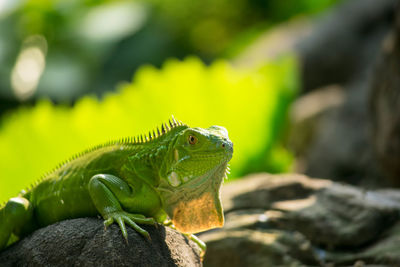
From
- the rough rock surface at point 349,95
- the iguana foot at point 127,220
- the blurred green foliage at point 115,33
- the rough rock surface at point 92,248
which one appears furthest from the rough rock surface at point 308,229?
the blurred green foliage at point 115,33

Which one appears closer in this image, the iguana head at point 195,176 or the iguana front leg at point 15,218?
the iguana head at point 195,176

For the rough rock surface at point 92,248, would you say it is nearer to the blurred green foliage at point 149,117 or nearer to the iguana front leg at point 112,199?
the iguana front leg at point 112,199

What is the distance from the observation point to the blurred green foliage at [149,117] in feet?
15.3

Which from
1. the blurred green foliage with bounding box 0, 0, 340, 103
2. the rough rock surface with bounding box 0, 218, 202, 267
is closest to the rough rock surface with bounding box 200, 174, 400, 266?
the rough rock surface with bounding box 0, 218, 202, 267

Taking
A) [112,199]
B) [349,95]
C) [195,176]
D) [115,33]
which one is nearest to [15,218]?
[112,199]

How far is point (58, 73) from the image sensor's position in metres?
Answer: 9.95

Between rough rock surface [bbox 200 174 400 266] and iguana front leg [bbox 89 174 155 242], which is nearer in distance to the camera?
iguana front leg [bbox 89 174 155 242]

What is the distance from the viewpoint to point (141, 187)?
323cm

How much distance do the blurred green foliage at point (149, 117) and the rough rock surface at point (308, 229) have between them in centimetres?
80

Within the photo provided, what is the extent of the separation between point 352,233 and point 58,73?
6.99m

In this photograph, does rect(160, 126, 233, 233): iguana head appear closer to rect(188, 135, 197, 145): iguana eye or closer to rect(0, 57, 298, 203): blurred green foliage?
rect(188, 135, 197, 145): iguana eye

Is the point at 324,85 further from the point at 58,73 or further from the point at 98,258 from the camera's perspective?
the point at 98,258

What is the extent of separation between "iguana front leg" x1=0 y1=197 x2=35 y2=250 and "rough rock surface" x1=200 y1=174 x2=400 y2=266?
5.22ft

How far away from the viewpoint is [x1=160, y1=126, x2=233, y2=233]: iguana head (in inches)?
123
